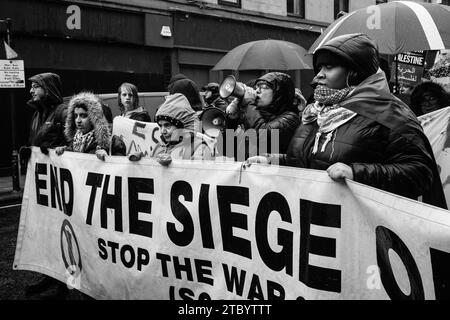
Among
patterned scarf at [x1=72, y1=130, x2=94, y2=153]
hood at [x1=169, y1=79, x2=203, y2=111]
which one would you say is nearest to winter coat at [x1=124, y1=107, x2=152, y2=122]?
hood at [x1=169, y1=79, x2=203, y2=111]

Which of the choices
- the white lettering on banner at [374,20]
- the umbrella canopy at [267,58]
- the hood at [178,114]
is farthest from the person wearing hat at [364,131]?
the umbrella canopy at [267,58]

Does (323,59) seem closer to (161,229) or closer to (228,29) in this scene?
(161,229)

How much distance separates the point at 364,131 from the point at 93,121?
8.84 ft

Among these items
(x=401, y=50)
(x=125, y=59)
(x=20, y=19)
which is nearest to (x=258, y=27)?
(x=125, y=59)

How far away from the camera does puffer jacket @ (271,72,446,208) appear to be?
2.56 m

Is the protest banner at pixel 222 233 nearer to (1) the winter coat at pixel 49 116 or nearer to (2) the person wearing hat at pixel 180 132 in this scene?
(2) the person wearing hat at pixel 180 132

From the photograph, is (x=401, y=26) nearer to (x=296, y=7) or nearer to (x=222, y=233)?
(x=222, y=233)

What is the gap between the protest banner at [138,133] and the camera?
623cm

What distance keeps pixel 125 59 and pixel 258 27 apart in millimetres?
5469

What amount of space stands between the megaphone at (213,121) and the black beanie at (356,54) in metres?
2.21

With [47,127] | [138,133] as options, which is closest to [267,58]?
[138,133]

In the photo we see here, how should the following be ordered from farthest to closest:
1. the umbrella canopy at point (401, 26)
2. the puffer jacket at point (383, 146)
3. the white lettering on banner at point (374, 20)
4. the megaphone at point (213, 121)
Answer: the white lettering on banner at point (374, 20)
the umbrella canopy at point (401, 26)
the megaphone at point (213, 121)
the puffer jacket at point (383, 146)
